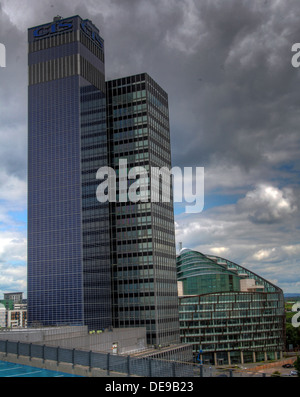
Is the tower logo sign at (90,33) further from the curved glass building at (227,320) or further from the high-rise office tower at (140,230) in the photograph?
A: the curved glass building at (227,320)

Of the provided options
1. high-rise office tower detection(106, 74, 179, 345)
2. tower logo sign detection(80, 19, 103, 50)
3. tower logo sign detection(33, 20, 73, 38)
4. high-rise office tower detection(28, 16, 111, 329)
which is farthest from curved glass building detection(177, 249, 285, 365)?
tower logo sign detection(33, 20, 73, 38)

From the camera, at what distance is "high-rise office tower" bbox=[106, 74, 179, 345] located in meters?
133

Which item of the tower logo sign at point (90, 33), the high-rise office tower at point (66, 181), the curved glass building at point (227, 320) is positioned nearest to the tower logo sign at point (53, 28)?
the high-rise office tower at point (66, 181)

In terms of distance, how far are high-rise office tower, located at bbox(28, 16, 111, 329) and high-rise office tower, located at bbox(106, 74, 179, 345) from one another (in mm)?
4521

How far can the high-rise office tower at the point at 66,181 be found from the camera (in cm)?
12244

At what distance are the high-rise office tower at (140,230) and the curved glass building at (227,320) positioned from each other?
737 inches

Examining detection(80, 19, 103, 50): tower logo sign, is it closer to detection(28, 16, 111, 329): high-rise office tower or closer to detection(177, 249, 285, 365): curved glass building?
detection(28, 16, 111, 329): high-rise office tower

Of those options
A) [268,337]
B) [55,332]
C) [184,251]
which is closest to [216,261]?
[184,251]

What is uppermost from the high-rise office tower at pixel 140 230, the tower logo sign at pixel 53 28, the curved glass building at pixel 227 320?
the tower logo sign at pixel 53 28

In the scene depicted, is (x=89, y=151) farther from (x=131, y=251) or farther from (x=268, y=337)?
(x=268, y=337)

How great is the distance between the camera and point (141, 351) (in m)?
122

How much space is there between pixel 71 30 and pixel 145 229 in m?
62.7

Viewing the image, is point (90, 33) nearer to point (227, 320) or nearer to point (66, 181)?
point (66, 181)

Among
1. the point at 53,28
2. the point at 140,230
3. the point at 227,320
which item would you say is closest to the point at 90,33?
the point at 53,28
